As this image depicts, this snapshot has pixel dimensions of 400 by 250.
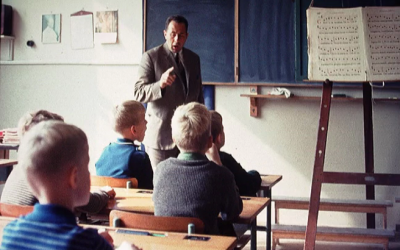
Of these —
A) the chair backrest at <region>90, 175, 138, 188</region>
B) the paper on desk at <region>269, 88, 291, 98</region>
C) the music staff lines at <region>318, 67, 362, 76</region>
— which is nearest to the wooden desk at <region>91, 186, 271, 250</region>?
the chair backrest at <region>90, 175, 138, 188</region>

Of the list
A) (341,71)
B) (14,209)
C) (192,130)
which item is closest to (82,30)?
(341,71)

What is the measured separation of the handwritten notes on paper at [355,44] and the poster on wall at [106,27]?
86.3 inches

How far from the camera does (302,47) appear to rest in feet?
14.4

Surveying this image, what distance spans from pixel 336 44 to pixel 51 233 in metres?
2.62

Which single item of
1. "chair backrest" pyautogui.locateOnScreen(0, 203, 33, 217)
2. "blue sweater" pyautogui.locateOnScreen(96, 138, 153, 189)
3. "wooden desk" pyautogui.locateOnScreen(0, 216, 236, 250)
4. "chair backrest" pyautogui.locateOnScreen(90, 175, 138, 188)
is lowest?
"wooden desk" pyautogui.locateOnScreen(0, 216, 236, 250)

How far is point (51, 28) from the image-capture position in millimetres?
5281

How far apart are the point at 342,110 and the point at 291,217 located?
1040 millimetres

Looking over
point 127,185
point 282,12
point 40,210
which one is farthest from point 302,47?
point 40,210

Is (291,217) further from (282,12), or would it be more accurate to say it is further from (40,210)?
(40,210)

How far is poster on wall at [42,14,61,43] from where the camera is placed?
5.25m

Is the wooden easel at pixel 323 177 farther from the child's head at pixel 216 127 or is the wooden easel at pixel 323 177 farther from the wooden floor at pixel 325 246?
the wooden floor at pixel 325 246

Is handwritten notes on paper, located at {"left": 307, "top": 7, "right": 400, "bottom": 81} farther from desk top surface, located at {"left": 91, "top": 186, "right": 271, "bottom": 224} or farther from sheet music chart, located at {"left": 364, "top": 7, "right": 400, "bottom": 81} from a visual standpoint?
desk top surface, located at {"left": 91, "top": 186, "right": 271, "bottom": 224}

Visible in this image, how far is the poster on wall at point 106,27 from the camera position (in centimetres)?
502

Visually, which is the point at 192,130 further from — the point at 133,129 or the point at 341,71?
the point at 341,71
